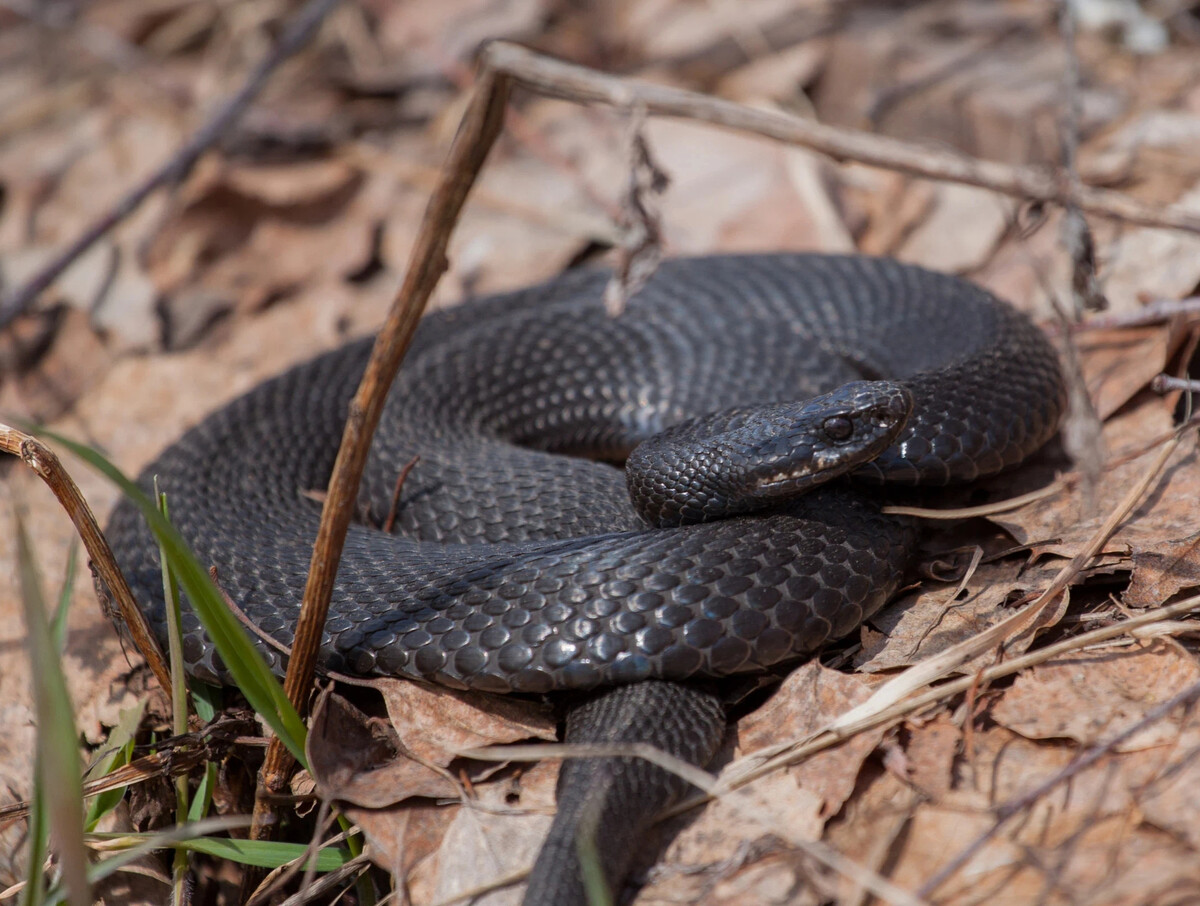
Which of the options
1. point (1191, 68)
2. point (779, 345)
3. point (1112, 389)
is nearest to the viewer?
point (1112, 389)

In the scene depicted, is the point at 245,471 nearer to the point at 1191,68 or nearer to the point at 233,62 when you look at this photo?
the point at 233,62

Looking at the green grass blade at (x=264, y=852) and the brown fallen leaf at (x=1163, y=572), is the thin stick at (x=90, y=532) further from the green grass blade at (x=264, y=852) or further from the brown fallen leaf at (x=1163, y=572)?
the brown fallen leaf at (x=1163, y=572)

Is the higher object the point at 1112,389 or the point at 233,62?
Result: the point at 233,62

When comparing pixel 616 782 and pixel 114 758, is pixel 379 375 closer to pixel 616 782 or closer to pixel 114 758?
pixel 616 782

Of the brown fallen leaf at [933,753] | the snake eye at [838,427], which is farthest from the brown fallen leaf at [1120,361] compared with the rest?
the brown fallen leaf at [933,753]

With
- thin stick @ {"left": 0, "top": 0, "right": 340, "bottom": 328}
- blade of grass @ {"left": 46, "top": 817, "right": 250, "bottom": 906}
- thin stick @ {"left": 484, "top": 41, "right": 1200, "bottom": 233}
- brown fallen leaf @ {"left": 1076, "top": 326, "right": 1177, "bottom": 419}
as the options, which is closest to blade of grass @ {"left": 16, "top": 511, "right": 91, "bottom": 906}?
blade of grass @ {"left": 46, "top": 817, "right": 250, "bottom": 906}

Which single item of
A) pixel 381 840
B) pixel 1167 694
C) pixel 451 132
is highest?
pixel 451 132

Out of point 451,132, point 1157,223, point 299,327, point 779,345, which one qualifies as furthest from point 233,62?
point 1157,223
